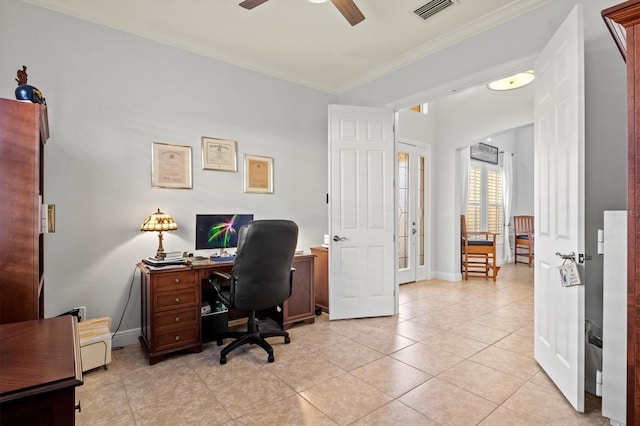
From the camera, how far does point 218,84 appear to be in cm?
346

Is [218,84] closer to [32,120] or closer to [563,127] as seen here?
[32,120]

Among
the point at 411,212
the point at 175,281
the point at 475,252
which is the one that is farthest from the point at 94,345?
the point at 475,252

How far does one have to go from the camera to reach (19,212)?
1.56 meters

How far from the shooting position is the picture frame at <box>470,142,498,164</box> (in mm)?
6914

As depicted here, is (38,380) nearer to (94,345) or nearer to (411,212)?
(94,345)

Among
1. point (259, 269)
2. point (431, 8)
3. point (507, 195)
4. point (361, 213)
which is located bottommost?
point (259, 269)

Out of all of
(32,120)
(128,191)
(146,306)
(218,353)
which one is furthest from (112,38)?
(218,353)

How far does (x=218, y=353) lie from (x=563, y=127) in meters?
3.07

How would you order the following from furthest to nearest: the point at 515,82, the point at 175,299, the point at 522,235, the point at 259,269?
the point at 522,235
the point at 515,82
the point at 175,299
the point at 259,269

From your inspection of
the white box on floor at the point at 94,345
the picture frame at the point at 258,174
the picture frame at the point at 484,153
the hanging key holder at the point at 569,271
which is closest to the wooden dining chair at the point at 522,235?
the picture frame at the point at 484,153

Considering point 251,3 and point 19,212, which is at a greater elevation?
point 251,3

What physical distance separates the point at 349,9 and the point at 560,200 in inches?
76.9

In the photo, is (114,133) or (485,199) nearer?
(114,133)

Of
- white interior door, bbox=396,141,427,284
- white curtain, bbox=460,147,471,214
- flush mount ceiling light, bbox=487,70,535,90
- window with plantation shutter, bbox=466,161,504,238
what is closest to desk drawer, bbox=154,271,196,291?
white interior door, bbox=396,141,427,284
